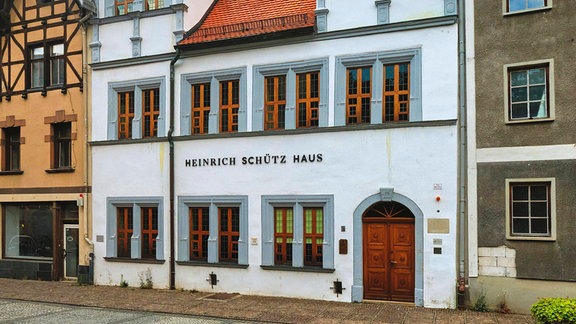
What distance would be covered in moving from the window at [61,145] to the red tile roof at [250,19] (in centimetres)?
550

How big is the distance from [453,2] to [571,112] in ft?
12.4

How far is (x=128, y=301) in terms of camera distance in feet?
51.0

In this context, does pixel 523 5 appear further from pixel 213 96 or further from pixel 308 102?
pixel 213 96

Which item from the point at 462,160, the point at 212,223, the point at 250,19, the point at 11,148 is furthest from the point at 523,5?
the point at 11,148

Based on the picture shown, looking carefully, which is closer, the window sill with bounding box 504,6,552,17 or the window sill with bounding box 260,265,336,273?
the window sill with bounding box 504,6,552,17

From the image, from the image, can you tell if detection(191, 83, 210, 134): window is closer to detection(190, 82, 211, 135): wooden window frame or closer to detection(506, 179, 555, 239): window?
detection(190, 82, 211, 135): wooden window frame

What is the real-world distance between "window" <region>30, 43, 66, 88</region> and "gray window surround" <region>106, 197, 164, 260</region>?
4791 millimetres

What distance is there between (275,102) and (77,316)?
7.48 m

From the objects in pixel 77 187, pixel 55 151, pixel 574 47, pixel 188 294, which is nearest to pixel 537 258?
pixel 574 47

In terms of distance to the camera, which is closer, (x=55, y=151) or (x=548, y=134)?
(x=548, y=134)

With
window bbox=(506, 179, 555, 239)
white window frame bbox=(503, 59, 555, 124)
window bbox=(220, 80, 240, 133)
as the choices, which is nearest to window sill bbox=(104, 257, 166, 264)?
window bbox=(220, 80, 240, 133)

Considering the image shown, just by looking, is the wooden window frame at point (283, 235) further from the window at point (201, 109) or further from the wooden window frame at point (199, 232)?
the window at point (201, 109)

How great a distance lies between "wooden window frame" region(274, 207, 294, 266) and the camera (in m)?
15.9

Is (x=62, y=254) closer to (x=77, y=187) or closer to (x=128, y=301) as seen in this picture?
(x=77, y=187)
